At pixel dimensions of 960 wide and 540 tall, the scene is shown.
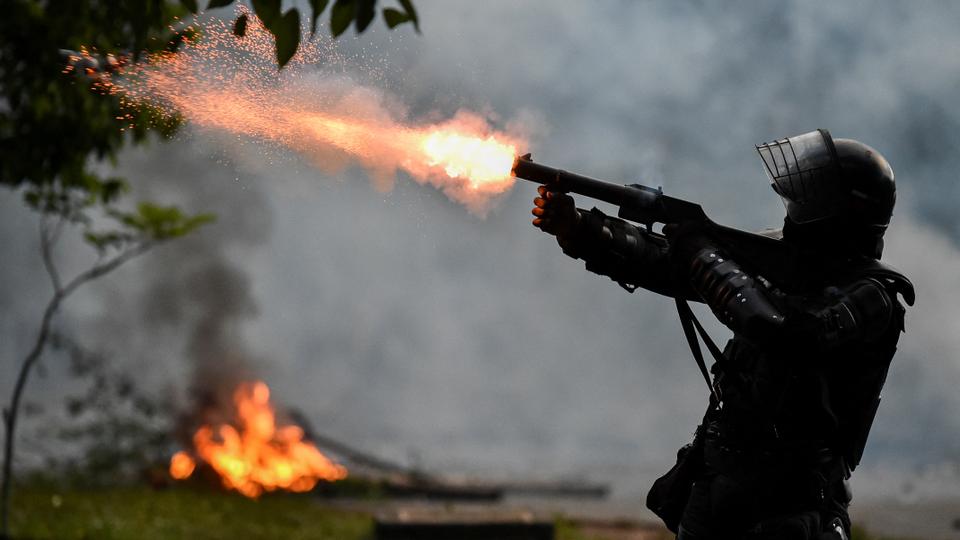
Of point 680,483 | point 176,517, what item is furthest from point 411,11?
point 176,517

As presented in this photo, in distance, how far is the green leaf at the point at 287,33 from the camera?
2943mm

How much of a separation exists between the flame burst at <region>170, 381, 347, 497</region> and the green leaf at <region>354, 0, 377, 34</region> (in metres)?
8.51

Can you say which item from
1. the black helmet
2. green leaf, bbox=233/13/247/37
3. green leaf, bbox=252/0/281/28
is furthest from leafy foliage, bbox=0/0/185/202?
the black helmet

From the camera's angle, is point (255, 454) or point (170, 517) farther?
point (255, 454)

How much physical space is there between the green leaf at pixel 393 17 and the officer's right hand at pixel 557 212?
3.07 feet

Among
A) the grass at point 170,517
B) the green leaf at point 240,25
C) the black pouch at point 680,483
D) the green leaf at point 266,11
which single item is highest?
the green leaf at point 240,25

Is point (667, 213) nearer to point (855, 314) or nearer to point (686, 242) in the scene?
point (686, 242)

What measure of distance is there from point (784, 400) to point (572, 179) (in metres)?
1.16

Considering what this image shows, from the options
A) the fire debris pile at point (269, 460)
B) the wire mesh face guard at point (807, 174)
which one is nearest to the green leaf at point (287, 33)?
the wire mesh face guard at point (807, 174)

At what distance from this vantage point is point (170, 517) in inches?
343

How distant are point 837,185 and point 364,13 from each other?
186 centimetres

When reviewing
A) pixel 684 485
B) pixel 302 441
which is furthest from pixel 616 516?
pixel 684 485

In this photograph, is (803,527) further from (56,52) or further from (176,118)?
(56,52)

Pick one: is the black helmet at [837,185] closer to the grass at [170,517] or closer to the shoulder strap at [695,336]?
the shoulder strap at [695,336]
